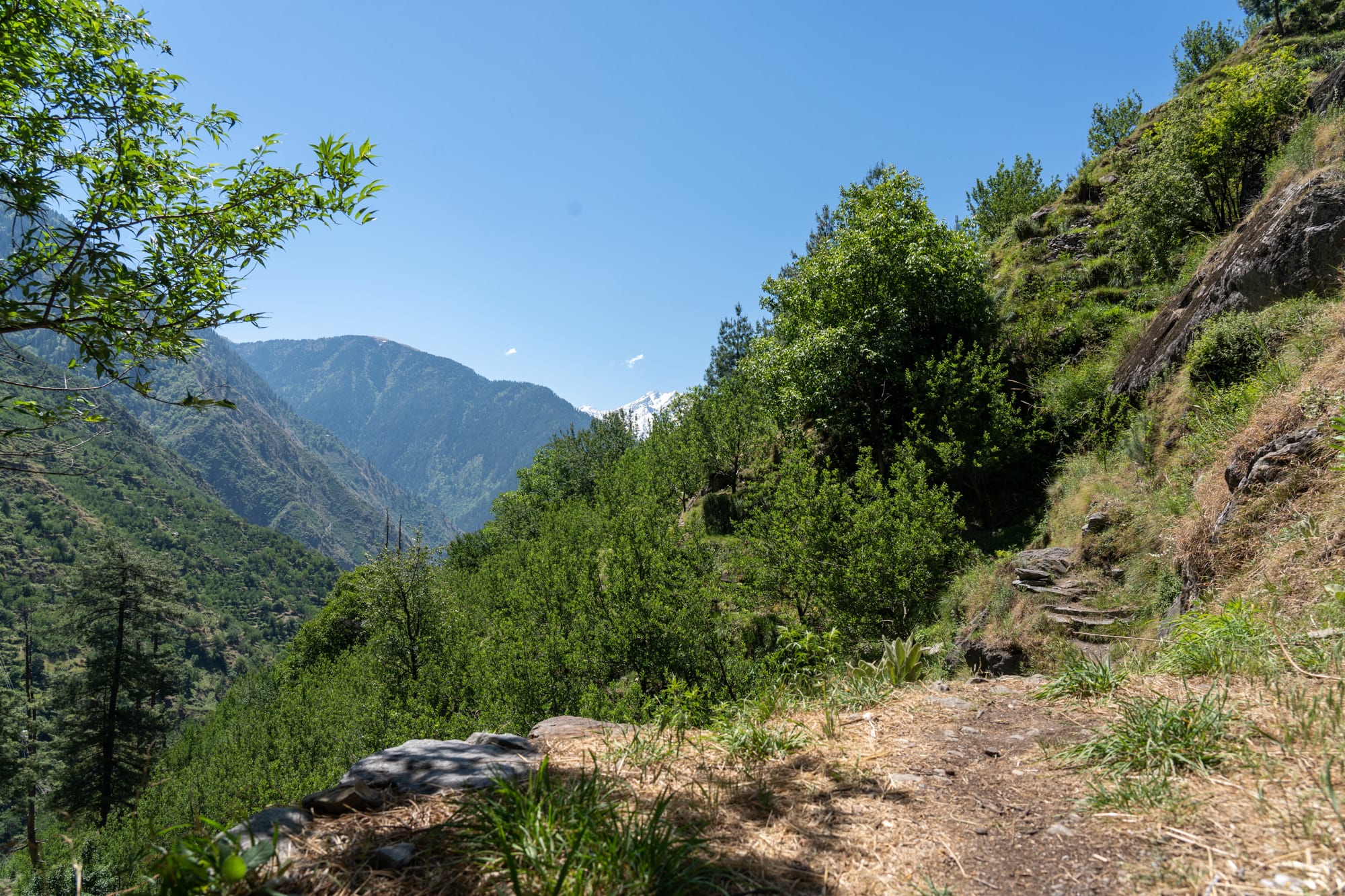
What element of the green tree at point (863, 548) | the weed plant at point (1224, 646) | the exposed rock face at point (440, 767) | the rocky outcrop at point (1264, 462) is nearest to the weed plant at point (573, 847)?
the exposed rock face at point (440, 767)

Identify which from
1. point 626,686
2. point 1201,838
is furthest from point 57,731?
point 1201,838

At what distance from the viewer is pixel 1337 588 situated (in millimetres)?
4250

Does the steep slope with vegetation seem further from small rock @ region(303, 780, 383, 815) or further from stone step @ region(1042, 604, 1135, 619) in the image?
small rock @ region(303, 780, 383, 815)

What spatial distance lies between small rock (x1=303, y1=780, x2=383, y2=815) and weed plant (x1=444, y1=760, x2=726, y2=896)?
71 centimetres

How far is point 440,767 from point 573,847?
1556mm

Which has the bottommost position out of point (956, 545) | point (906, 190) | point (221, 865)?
point (956, 545)

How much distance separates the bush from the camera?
914cm

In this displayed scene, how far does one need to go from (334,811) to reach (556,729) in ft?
7.57

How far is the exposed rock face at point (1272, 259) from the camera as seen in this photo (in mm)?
9258

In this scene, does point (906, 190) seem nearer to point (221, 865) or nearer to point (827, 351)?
point (827, 351)

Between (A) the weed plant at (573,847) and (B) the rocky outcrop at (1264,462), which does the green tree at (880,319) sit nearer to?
(B) the rocky outcrop at (1264,462)

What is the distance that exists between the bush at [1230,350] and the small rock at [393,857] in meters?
12.3

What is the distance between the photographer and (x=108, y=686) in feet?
139

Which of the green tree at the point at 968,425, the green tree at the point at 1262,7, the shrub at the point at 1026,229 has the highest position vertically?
the green tree at the point at 1262,7
